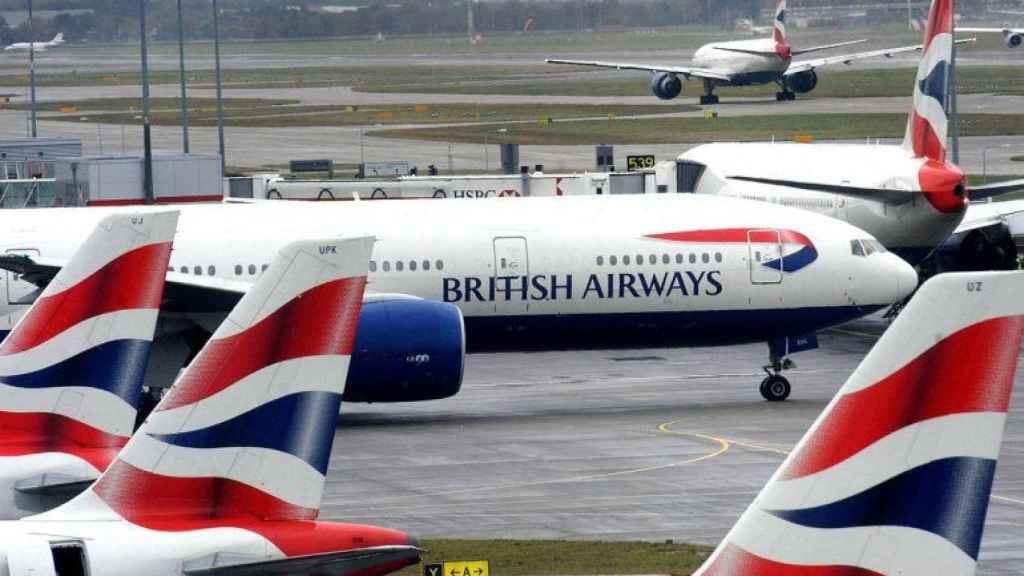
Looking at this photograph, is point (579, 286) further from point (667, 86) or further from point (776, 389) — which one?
point (667, 86)

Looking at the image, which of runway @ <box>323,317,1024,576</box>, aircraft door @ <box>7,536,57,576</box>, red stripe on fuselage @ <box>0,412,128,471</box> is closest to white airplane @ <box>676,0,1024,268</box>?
runway @ <box>323,317,1024,576</box>

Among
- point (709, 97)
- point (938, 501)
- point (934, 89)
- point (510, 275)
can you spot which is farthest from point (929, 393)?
point (709, 97)

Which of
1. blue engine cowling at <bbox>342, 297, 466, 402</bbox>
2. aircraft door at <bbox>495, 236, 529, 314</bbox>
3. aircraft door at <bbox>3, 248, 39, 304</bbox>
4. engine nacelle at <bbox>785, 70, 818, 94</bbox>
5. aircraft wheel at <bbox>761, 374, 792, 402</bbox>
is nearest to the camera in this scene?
blue engine cowling at <bbox>342, 297, 466, 402</bbox>

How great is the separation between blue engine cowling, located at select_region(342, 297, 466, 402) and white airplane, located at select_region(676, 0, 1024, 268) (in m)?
18.2

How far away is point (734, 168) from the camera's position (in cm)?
5466

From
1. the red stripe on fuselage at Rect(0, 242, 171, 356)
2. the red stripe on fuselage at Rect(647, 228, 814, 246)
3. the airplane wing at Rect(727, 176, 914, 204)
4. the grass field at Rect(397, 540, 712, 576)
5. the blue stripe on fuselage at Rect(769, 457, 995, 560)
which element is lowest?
the grass field at Rect(397, 540, 712, 576)

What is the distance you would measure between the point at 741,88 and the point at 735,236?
10639 centimetres

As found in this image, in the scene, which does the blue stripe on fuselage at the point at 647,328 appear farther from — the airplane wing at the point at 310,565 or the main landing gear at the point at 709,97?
the main landing gear at the point at 709,97

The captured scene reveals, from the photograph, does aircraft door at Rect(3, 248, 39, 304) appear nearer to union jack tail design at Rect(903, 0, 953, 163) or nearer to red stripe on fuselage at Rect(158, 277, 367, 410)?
red stripe on fuselage at Rect(158, 277, 367, 410)

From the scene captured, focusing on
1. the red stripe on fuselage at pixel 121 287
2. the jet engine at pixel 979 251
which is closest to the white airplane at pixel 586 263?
the jet engine at pixel 979 251

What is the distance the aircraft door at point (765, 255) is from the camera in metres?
38.4

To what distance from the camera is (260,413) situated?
50.5 ft

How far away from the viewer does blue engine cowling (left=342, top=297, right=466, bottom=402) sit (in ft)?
113

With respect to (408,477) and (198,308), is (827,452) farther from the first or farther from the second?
(198,308)
